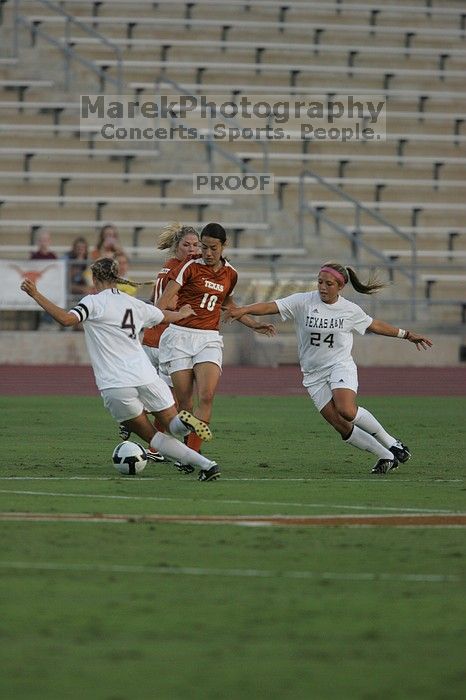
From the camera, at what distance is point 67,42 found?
31.8 metres

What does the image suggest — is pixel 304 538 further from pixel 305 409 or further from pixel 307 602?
pixel 305 409

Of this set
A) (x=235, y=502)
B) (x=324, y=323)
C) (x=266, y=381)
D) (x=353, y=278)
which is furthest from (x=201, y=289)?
(x=266, y=381)

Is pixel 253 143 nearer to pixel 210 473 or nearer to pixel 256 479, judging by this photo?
pixel 256 479

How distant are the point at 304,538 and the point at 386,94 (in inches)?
1050

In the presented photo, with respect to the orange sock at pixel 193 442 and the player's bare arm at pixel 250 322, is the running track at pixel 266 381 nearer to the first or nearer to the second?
the player's bare arm at pixel 250 322

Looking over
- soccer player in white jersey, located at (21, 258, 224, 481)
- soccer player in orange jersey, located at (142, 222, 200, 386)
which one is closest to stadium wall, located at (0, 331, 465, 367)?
soccer player in orange jersey, located at (142, 222, 200, 386)

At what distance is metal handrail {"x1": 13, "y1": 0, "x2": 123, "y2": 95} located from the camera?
3067 cm

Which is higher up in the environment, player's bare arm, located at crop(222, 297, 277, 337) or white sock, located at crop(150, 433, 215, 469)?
player's bare arm, located at crop(222, 297, 277, 337)

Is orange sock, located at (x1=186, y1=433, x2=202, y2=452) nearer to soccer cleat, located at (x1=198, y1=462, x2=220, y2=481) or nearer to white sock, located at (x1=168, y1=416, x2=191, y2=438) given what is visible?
white sock, located at (x1=168, y1=416, x2=191, y2=438)

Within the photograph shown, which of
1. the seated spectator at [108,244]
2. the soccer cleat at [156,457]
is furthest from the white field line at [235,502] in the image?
the seated spectator at [108,244]

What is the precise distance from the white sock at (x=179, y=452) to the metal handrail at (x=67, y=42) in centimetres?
2088

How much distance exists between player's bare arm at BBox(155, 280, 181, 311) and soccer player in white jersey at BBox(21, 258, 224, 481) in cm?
74

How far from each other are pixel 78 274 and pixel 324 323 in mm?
14597

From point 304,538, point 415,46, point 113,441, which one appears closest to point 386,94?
point 415,46
